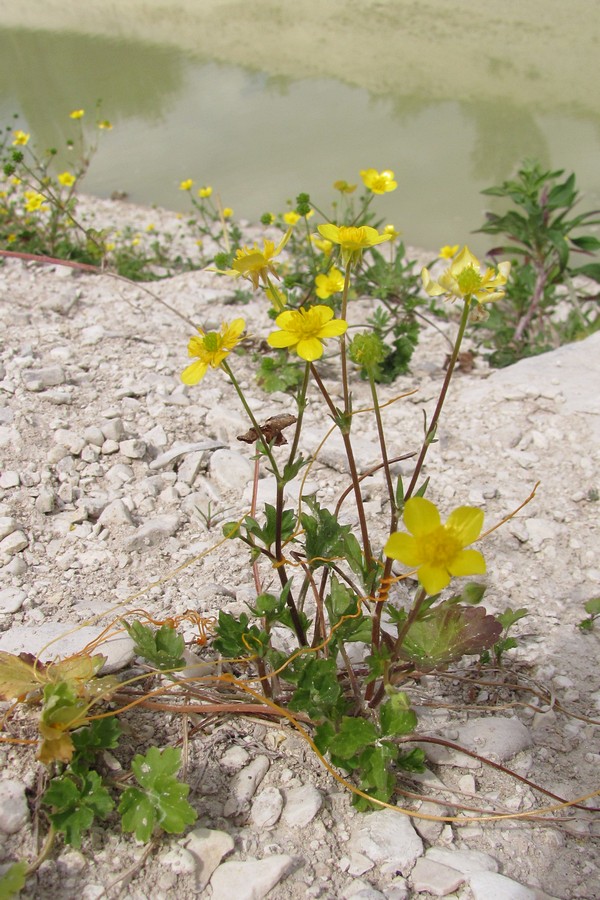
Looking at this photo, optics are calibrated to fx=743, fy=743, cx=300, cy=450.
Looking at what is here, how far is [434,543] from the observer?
1164 millimetres

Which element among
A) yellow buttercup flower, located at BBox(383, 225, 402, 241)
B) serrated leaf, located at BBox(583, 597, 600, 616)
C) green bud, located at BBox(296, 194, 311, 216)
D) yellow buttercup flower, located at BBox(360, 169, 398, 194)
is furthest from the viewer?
yellow buttercup flower, located at BBox(360, 169, 398, 194)

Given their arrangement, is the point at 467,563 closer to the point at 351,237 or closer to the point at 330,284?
the point at 351,237

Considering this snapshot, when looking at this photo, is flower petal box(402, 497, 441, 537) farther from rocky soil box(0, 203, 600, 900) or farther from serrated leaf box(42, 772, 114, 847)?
serrated leaf box(42, 772, 114, 847)

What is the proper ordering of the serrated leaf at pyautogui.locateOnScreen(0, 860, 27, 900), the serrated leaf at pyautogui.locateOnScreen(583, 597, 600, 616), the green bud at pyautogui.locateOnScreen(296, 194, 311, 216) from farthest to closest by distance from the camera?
Result: the green bud at pyautogui.locateOnScreen(296, 194, 311, 216)
the serrated leaf at pyautogui.locateOnScreen(583, 597, 600, 616)
the serrated leaf at pyautogui.locateOnScreen(0, 860, 27, 900)

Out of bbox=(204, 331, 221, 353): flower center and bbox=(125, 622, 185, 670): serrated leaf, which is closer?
bbox=(204, 331, 221, 353): flower center

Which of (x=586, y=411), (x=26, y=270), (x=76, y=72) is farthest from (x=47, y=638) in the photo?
(x=76, y=72)

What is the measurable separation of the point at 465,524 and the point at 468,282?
1.51 ft

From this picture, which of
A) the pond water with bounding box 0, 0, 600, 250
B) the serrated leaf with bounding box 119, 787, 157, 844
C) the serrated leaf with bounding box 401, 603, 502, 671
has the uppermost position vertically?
the pond water with bounding box 0, 0, 600, 250

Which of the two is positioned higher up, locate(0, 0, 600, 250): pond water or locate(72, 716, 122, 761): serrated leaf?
locate(0, 0, 600, 250): pond water

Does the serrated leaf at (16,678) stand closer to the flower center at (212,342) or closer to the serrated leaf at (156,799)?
the serrated leaf at (156,799)

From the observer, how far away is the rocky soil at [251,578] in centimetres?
130

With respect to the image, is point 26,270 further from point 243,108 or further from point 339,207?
point 243,108

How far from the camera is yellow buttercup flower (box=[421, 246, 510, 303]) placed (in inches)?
53.6

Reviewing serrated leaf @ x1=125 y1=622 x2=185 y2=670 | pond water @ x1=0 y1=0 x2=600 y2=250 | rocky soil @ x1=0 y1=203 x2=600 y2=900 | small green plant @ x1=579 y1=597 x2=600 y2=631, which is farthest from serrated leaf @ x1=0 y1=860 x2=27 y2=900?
pond water @ x1=0 y1=0 x2=600 y2=250
